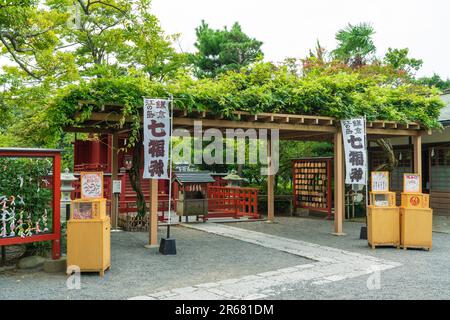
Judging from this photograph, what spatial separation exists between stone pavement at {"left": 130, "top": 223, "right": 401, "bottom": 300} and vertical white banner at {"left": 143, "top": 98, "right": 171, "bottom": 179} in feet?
9.38

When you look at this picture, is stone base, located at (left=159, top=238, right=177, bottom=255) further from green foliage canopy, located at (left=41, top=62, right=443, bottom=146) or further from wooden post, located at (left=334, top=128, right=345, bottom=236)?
wooden post, located at (left=334, top=128, right=345, bottom=236)

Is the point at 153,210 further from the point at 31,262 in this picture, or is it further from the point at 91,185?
the point at 31,262

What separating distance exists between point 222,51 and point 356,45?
659 centimetres

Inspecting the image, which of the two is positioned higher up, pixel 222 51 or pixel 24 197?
pixel 222 51

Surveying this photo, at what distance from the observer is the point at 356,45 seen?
20672mm

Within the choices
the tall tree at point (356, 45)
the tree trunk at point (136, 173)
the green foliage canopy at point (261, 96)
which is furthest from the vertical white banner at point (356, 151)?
the tall tree at point (356, 45)

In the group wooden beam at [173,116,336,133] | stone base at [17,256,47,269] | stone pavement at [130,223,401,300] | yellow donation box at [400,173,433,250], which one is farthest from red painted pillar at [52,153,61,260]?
yellow donation box at [400,173,433,250]

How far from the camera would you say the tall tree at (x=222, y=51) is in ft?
70.0

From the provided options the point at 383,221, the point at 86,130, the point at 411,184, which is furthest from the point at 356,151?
the point at 86,130

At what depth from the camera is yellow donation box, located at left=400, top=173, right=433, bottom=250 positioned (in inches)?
336

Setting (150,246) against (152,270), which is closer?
(152,270)

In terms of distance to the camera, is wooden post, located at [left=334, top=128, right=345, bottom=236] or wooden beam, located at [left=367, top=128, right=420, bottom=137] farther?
wooden beam, located at [left=367, top=128, right=420, bottom=137]
